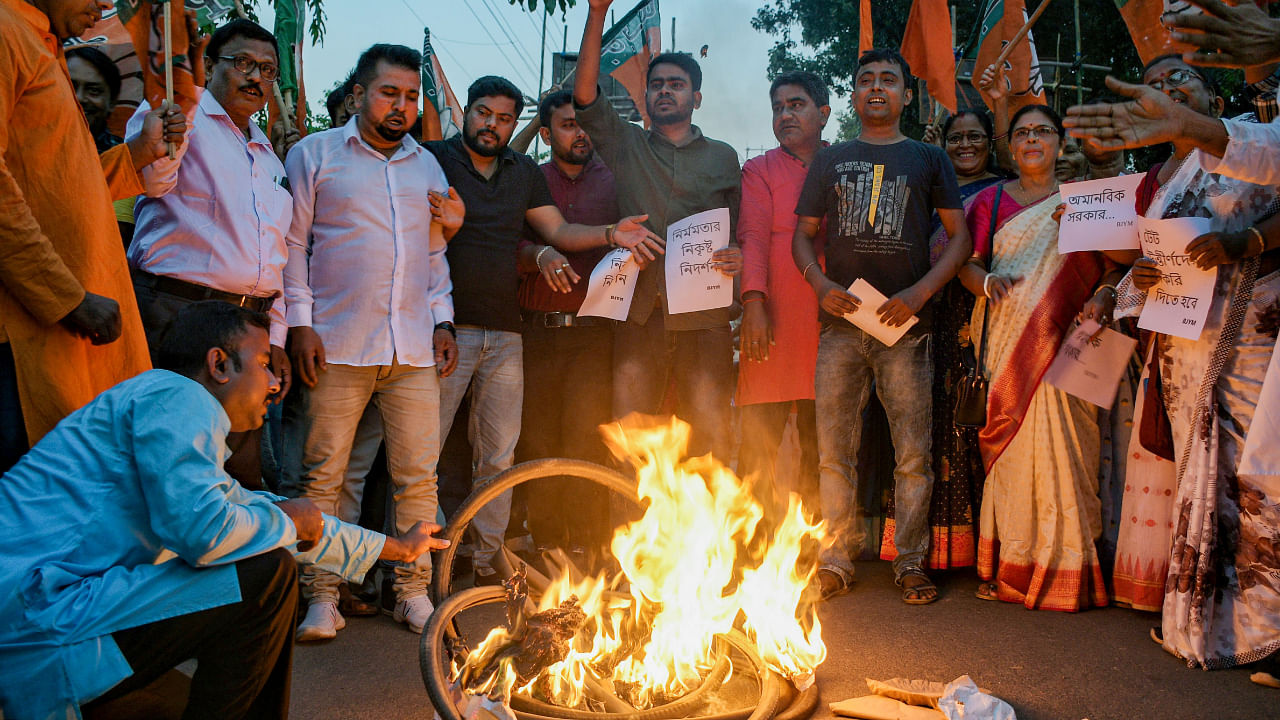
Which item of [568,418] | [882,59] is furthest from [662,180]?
[568,418]

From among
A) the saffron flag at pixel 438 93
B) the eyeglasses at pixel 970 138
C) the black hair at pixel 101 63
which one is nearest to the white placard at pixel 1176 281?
the eyeglasses at pixel 970 138

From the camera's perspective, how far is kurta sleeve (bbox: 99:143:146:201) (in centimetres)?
333

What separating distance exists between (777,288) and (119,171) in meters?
3.34

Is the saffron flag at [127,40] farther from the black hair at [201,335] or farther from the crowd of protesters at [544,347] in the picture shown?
the black hair at [201,335]

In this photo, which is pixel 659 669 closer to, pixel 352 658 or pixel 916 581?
pixel 352 658

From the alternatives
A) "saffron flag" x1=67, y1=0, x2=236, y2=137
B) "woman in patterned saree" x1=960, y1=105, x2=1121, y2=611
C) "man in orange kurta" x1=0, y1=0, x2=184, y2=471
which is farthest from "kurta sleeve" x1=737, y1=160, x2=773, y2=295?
"man in orange kurta" x1=0, y1=0, x2=184, y2=471

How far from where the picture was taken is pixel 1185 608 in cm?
369

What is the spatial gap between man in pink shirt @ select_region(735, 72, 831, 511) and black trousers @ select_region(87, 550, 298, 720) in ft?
10.1

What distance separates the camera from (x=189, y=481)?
2184 mm

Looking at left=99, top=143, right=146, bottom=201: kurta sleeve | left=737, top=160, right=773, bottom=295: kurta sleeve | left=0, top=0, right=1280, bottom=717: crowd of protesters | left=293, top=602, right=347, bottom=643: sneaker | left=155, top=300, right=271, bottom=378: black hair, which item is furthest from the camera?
left=737, top=160, right=773, bottom=295: kurta sleeve

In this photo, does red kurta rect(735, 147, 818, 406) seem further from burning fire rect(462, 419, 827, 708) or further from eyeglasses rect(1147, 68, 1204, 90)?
eyeglasses rect(1147, 68, 1204, 90)

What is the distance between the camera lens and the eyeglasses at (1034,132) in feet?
15.6

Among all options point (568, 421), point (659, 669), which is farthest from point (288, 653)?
point (568, 421)

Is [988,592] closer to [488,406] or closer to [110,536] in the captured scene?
[488,406]
